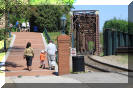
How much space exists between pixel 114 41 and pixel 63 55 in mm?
18390

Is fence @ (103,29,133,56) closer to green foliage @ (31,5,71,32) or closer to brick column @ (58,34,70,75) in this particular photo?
green foliage @ (31,5,71,32)

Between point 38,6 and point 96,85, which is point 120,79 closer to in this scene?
point 96,85

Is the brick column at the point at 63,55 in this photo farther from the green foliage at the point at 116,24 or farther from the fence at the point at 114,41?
the green foliage at the point at 116,24

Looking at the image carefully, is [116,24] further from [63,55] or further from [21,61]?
[63,55]

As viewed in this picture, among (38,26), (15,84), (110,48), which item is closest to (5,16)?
(15,84)

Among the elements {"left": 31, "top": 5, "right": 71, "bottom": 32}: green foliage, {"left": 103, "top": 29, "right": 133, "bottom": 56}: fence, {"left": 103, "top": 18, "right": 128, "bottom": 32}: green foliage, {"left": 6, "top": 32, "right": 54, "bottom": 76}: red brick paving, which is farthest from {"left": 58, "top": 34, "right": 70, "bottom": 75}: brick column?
{"left": 103, "top": 18, "right": 128, "bottom": 32}: green foliage

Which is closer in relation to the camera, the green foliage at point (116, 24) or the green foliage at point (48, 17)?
the green foliage at point (48, 17)

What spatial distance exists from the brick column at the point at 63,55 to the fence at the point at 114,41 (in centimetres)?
1745

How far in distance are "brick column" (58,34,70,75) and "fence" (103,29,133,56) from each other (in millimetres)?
17451

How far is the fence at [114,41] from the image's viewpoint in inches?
1275

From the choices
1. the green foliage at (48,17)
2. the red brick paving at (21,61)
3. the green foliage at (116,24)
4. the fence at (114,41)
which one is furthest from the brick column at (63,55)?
the green foliage at (116,24)

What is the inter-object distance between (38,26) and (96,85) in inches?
1233

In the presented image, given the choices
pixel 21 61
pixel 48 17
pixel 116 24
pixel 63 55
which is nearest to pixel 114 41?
pixel 48 17

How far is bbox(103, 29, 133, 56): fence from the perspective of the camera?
106 feet
